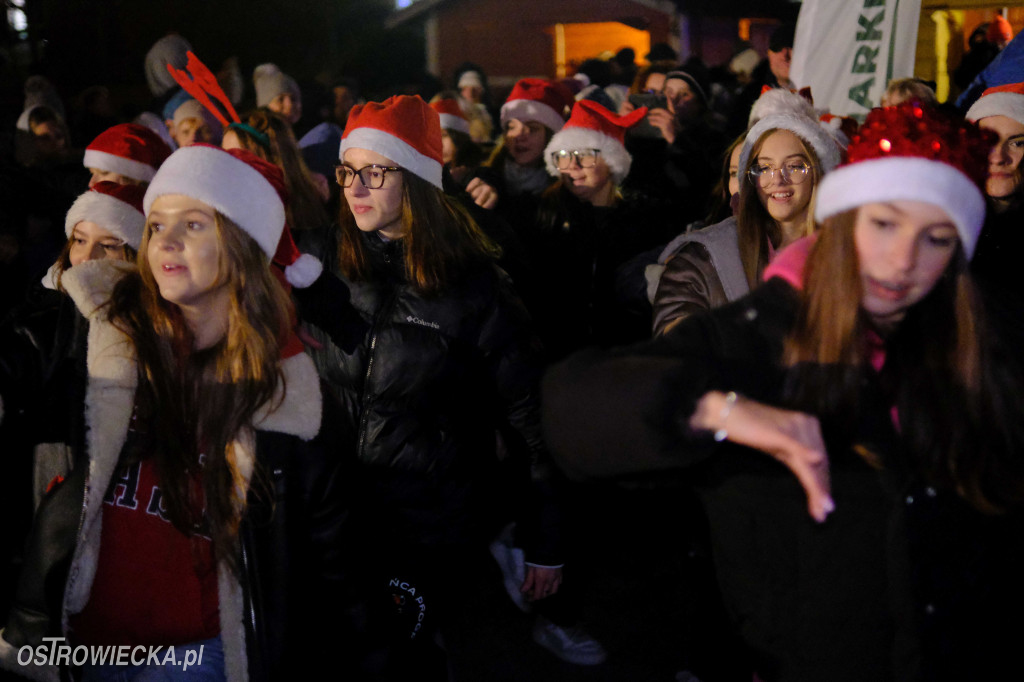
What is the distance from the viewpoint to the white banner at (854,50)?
5711 mm

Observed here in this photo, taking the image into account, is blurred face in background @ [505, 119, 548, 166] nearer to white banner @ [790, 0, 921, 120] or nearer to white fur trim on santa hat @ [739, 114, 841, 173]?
white banner @ [790, 0, 921, 120]

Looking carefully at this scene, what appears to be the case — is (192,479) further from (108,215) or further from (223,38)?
(223,38)

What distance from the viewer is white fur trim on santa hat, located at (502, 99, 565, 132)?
6.28 meters

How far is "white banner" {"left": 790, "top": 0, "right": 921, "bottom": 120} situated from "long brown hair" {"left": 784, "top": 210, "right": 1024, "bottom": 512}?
166 inches

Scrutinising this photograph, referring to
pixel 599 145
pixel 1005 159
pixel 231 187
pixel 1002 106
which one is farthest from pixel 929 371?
pixel 599 145

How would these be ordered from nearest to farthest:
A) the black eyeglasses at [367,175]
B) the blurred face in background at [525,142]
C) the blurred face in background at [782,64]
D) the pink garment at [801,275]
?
1. the pink garment at [801,275]
2. the black eyeglasses at [367,175]
3. the blurred face in background at [525,142]
4. the blurred face in background at [782,64]

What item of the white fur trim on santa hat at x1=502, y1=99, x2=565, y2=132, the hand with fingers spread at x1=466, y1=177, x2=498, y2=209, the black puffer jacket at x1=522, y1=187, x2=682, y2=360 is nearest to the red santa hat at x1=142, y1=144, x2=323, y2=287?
the hand with fingers spread at x1=466, y1=177, x2=498, y2=209

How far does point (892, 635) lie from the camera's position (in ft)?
6.29

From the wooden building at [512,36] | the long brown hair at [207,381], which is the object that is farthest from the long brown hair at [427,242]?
the wooden building at [512,36]

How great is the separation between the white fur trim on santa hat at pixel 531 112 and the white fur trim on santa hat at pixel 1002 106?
9.59ft

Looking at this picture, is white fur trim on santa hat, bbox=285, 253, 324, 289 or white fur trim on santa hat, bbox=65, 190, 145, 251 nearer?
white fur trim on santa hat, bbox=285, 253, 324, 289

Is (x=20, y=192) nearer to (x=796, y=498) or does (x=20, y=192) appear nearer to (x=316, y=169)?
(x=316, y=169)

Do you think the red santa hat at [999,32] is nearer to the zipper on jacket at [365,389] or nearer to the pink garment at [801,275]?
the zipper on jacket at [365,389]

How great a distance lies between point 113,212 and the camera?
10.8ft
